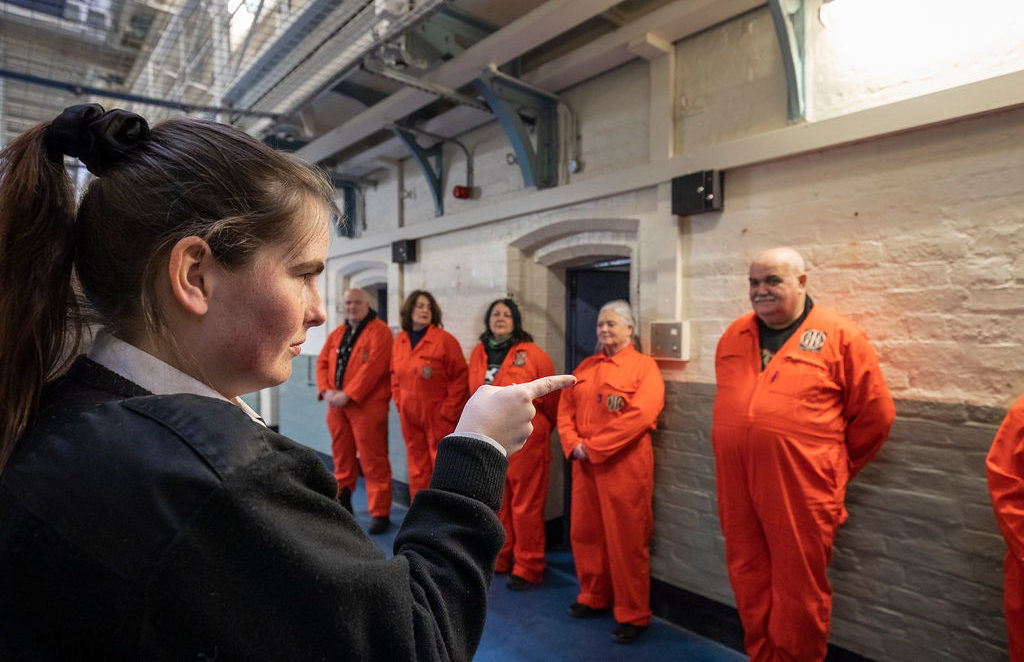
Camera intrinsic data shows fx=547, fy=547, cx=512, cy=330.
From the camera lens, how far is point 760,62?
2635 mm

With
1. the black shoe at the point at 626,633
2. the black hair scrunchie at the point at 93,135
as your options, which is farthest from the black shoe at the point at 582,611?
the black hair scrunchie at the point at 93,135

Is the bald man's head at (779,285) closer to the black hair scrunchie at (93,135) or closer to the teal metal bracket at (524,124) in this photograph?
the teal metal bracket at (524,124)

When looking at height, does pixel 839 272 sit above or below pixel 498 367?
above

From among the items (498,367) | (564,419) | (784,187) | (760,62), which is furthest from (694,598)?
(760,62)

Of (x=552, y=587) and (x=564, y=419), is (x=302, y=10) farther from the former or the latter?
(x=552, y=587)

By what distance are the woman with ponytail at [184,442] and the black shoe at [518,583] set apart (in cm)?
280

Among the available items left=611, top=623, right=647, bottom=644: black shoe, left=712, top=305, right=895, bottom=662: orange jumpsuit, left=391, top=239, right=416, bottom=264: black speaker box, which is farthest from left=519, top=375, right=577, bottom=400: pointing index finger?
left=391, top=239, right=416, bottom=264: black speaker box

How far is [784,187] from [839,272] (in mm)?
470

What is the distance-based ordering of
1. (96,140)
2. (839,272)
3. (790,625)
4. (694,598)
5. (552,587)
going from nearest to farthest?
(96,140) → (790,625) → (839,272) → (694,598) → (552,587)

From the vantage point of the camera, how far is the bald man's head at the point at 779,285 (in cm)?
234

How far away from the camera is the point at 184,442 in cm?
51

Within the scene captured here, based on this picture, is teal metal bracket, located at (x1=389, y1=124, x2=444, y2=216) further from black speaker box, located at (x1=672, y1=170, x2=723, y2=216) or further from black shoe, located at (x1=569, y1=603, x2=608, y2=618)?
black shoe, located at (x1=569, y1=603, x2=608, y2=618)

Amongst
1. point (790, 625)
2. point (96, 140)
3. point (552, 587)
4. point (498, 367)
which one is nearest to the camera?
point (96, 140)

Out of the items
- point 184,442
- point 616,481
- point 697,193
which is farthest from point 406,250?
point 184,442
